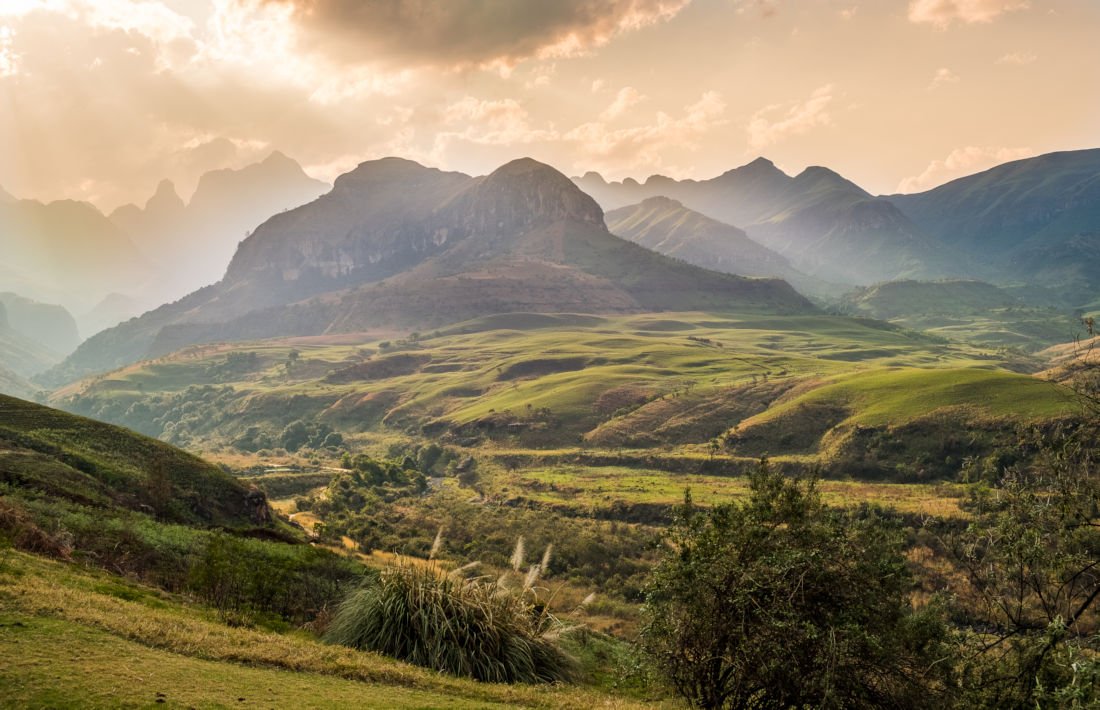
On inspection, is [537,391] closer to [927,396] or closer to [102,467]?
[927,396]

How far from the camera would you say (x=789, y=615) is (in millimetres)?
11750

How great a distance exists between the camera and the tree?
38.6 feet

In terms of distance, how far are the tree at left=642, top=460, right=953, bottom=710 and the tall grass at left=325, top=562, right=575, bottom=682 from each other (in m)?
3.76

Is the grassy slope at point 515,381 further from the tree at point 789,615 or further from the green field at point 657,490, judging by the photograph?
the tree at point 789,615

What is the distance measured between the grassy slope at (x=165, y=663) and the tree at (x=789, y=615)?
2520 mm

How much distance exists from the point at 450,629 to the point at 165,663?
676 centimetres

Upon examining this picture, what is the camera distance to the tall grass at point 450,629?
51.8 feet

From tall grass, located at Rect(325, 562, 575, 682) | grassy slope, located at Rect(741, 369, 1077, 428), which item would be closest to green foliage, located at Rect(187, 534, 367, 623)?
tall grass, located at Rect(325, 562, 575, 682)

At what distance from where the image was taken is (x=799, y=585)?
1195 cm

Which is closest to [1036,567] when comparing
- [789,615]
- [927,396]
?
[789,615]

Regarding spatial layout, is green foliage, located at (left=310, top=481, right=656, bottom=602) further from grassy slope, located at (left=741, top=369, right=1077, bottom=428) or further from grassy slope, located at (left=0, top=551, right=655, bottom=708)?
grassy slope, located at (left=741, top=369, right=1077, bottom=428)

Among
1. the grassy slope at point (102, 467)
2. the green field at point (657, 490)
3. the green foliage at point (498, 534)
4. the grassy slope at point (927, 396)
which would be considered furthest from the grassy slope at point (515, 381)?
the grassy slope at point (102, 467)

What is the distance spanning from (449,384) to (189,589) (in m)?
124

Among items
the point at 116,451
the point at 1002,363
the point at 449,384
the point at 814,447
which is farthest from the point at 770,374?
the point at 116,451
